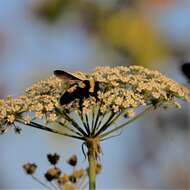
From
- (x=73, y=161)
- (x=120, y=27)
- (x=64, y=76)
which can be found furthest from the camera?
(x=120, y=27)

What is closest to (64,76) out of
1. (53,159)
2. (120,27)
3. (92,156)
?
(92,156)

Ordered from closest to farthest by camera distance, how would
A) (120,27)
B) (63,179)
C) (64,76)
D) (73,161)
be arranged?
(64,76), (63,179), (73,161), (120,27)

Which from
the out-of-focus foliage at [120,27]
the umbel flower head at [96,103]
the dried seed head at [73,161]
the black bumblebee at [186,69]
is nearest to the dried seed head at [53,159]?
the dried seed head at [73,161]

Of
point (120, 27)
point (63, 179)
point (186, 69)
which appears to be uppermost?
point (120, 27)

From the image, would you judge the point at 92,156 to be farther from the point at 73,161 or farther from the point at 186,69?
the point at 186,69

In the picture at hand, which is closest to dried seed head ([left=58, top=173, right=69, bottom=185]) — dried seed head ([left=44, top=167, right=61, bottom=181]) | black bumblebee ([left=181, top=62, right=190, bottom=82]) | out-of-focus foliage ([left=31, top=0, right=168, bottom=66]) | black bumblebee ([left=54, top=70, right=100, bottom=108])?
dried seed head ([left=44, top=167, right=61, bottom=181])

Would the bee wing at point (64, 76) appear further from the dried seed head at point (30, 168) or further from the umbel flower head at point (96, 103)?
the dried seed head at point (30, 168)
